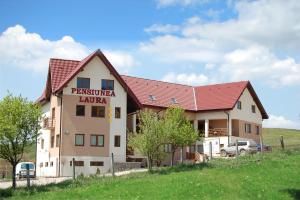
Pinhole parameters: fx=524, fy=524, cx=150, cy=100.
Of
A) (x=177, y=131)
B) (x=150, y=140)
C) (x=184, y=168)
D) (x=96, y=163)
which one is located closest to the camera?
(x=184, y=168)

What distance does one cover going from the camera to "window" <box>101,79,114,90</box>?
5275cm

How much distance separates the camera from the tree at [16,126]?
3594cm

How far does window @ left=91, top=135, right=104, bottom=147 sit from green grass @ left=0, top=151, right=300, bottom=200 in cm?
1789

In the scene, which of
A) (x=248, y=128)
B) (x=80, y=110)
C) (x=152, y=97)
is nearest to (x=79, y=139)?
(x=80, y=110)

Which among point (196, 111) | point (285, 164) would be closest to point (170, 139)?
point (285, 164)

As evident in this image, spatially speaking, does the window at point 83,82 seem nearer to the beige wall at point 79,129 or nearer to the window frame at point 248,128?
the beige wall at point 79,129

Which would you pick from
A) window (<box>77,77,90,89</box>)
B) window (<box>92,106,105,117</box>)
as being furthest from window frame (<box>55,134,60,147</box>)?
window (<box>77,77,90,89</box>)

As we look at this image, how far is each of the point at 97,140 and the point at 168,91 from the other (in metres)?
15.2

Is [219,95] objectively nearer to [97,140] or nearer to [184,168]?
[97,140]

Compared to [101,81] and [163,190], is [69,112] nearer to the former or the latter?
[101,81]

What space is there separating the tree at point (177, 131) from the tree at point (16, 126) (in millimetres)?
9615

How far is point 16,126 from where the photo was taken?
36.1m

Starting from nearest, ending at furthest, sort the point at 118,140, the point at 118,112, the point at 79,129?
1. the point at 79,129
2. the point at 118,140
3. the point at 118,112

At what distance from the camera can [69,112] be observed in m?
51.2
